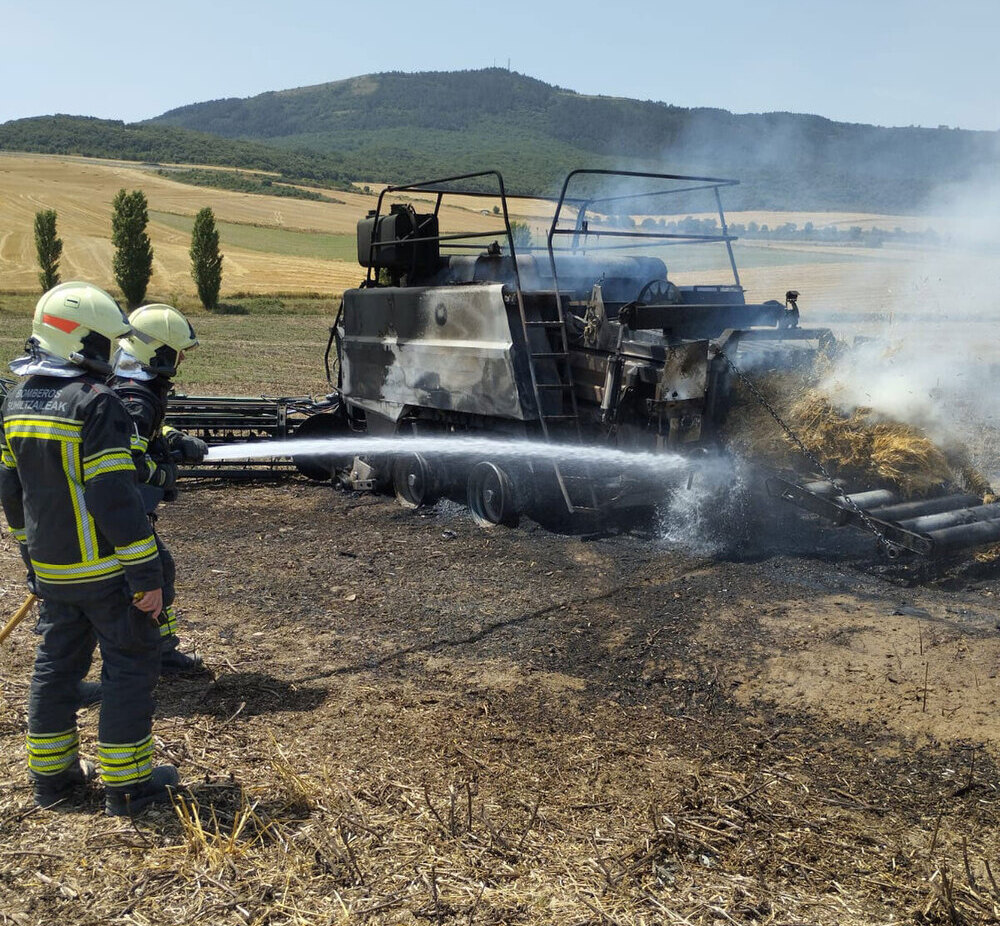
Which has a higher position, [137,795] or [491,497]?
[491,497]

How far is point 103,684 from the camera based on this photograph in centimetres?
379

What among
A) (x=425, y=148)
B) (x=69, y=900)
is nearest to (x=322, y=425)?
(x=69, y=900)

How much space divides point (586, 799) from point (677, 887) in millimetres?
631

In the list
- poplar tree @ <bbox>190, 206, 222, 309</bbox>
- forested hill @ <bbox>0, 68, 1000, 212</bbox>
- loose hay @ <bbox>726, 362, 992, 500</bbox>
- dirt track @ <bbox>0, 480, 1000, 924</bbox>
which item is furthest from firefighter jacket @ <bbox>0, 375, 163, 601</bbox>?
poplar tree @ <bbox>190, 206, 222, 309</bbox>

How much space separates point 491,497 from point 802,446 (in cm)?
257

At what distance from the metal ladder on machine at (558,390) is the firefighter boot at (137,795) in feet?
14.1

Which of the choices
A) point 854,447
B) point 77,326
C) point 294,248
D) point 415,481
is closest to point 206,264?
point 294,248

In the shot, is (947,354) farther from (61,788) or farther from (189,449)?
(61,788)

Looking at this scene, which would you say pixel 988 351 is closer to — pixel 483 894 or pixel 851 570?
pixel 851 570

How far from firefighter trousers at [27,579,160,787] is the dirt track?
24 cm

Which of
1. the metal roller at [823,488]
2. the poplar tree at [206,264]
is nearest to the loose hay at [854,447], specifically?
the metal roller at [823,488]

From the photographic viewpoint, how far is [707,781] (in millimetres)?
3988

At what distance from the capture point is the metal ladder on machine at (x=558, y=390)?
25.4 feet

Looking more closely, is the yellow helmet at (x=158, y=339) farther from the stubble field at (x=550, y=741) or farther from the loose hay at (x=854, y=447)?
the loose hay at (x=854, y=447)
